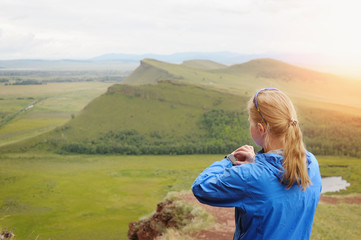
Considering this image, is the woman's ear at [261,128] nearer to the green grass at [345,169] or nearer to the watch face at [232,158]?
the watch face at [232,158]

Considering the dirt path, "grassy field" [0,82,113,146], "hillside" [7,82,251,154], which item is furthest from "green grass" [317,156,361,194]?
"grassy field" [0,82,113,146]

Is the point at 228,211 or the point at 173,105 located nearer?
the point at 228,211

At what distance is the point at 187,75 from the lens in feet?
474

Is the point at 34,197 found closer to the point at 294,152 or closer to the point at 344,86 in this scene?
the point at 294,152

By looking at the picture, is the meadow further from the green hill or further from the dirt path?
the dirt path

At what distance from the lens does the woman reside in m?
2.51

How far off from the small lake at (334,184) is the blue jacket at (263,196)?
1672 inches

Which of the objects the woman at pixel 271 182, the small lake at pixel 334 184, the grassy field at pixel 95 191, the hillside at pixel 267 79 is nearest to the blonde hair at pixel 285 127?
the woman at pixel 271 182

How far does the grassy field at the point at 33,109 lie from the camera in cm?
8775

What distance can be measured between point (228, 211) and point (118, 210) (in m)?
24.9

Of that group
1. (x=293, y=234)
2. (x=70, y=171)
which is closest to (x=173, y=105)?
(x=70, y=171)

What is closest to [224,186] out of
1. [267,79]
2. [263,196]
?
[263,196]

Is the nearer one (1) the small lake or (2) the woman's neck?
(2) the woman's neck

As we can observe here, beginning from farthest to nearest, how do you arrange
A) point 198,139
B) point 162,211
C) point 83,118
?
point 83,118 → point 198,139 → point 162,211
